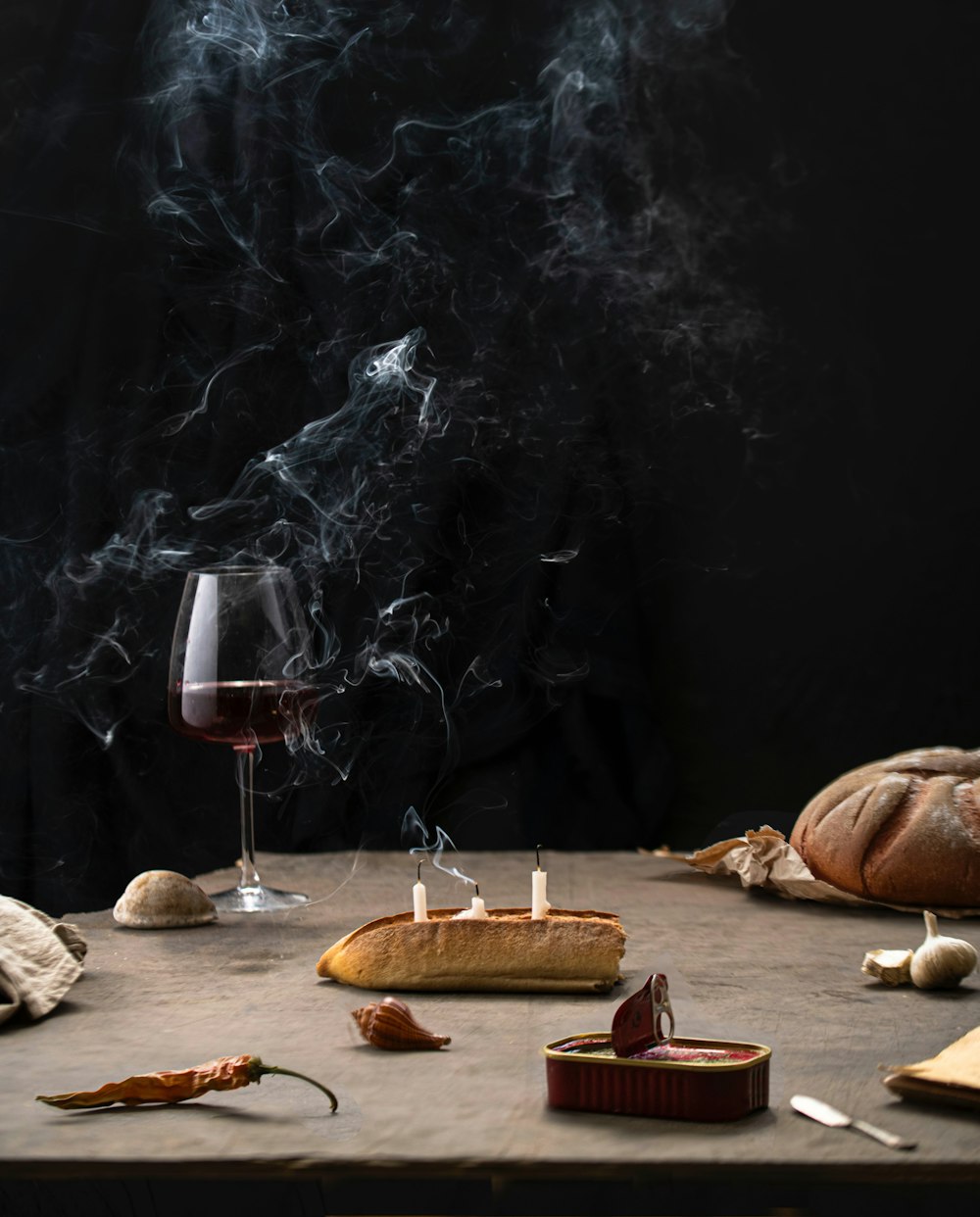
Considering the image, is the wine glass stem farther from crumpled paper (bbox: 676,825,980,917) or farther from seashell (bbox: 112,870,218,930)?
crumpled paper (bbox: 676,825,980,917)

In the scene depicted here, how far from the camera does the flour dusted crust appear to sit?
4.47 ft

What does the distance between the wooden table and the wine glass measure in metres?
0.25

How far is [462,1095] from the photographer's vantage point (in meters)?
1.04

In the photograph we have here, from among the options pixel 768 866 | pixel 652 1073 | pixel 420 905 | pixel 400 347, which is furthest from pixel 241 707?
pixel 400 347

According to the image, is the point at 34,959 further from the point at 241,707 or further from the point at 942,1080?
the point at 942,1080

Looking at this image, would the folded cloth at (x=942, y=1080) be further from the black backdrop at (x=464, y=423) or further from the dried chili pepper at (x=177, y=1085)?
the black backdrop at (x=464, y=423)

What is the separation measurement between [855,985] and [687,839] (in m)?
1.44

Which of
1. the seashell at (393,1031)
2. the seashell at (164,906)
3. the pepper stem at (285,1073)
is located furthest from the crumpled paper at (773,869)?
the pepper stem at (285,1073)

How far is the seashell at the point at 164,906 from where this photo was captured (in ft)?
5.62

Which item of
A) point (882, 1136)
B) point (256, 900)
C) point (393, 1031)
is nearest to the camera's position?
point (882, 1136)

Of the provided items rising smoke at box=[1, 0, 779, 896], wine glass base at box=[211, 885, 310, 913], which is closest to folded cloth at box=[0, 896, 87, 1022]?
wine glass base at box=[211, 885, 310, 913]

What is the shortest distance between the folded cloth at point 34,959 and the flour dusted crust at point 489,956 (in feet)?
0.81

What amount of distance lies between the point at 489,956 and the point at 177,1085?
0.40m

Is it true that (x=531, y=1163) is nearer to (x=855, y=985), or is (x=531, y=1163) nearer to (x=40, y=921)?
(x=855, y=985)
